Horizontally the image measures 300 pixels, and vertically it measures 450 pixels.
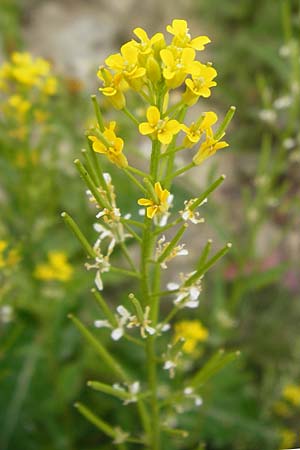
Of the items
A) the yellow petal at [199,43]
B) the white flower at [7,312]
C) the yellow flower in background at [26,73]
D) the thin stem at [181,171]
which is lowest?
the thin stem at [181,171]

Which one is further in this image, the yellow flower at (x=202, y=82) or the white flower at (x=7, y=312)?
the white flower at (x=7, y=312)

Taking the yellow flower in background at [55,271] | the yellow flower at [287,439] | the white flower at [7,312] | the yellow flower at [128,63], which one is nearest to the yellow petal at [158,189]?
the yellow flower at [128,63]

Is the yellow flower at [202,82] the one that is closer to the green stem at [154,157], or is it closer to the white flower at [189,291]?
the green stem at [154,157]

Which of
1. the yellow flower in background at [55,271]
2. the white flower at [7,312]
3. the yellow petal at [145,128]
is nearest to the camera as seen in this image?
the yellow petal at [145,128]

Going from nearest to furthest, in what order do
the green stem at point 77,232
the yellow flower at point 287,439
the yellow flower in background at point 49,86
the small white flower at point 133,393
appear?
the green stem at point 77,232 → the small white flower at point 133,393 → the yellow flower in background at point 49,86 → the yellow flower at point 287,439

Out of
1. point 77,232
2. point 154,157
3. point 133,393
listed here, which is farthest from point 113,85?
point 133,393

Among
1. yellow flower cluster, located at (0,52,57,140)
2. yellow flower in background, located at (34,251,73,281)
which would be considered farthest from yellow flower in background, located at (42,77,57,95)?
yellow flower in background, located at (34,251,73,281)

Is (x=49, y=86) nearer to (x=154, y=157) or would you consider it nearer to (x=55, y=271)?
(x=55, y=271)

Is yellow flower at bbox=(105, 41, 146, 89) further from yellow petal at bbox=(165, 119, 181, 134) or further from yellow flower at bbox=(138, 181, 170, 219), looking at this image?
yellow flower at bbox=(138, 181, 170, 219)
